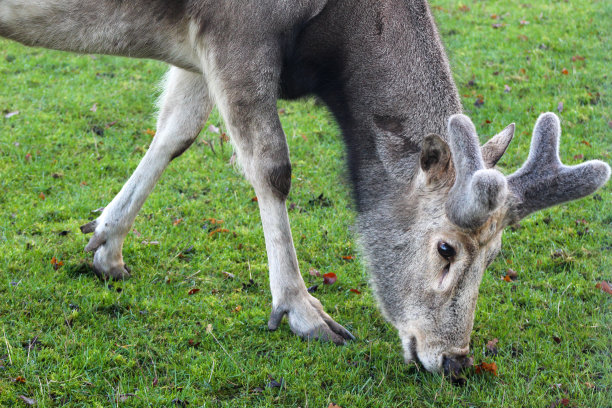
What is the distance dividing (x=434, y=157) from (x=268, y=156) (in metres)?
1.21

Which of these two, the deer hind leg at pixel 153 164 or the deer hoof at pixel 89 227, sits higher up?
the deer hind leg at pixel 153 164

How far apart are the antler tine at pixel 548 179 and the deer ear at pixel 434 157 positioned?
1.43 feet

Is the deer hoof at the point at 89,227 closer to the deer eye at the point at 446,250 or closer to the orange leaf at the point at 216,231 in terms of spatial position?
the orange leaf at the point at 216,231

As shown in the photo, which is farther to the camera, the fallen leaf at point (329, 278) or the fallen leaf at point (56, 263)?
the fallen leaf at point (329, 278)

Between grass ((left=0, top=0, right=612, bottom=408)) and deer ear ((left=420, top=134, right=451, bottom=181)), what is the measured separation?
0.87 meters

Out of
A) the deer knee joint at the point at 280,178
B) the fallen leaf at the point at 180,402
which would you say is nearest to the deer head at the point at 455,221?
the deer knee joint at the point at 280,178

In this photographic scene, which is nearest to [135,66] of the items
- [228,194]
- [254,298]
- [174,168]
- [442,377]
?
[174,168]

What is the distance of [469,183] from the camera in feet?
13.2

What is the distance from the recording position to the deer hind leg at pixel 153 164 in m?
5.67

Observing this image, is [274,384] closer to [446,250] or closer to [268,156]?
[446,250]

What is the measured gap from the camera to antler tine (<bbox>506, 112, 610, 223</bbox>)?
4.16 m

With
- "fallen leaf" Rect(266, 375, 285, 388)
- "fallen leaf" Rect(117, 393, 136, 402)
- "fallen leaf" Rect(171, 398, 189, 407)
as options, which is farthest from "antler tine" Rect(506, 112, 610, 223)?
"fallen leaf" Rect(117, 393, 136, 402)

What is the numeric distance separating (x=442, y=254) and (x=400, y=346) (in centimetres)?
97

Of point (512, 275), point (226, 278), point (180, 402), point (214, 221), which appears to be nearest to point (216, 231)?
point (214, 221)
